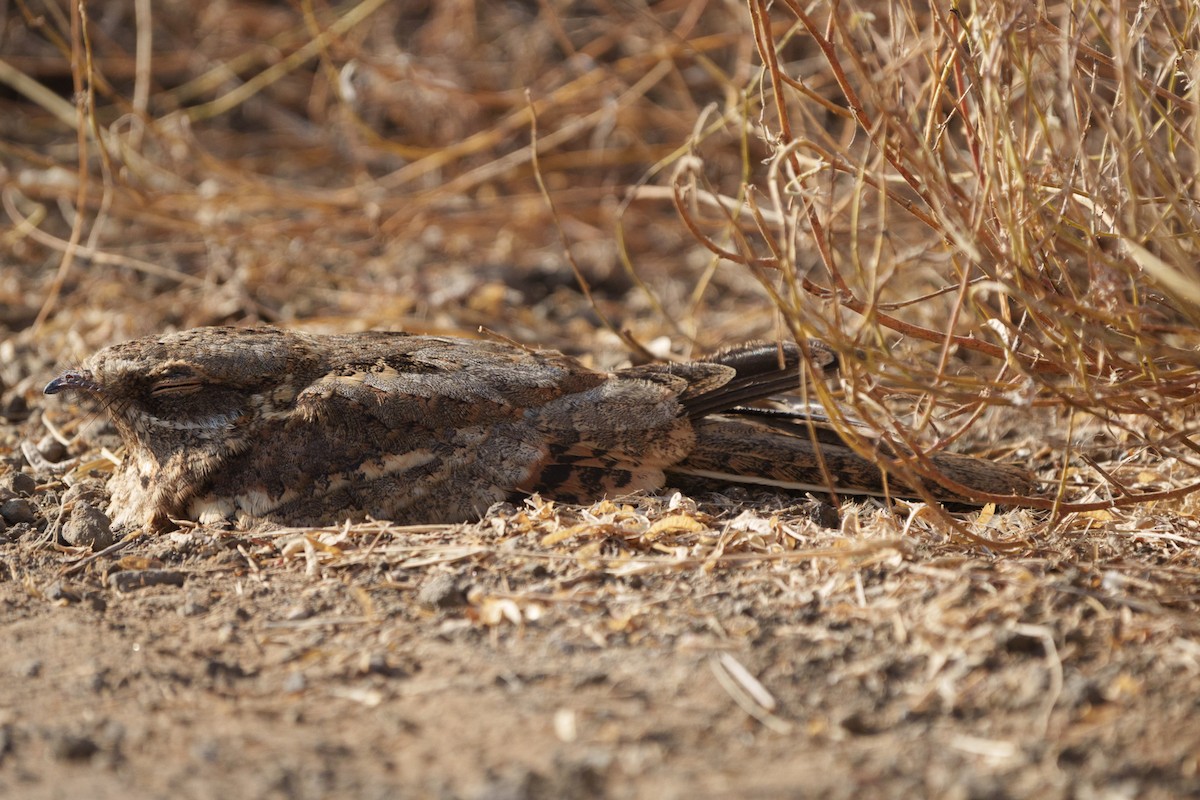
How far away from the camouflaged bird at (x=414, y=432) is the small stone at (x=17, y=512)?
0.23m

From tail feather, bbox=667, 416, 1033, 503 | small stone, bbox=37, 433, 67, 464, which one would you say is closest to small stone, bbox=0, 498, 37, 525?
small stone, bbox=37, 433, 67, 464

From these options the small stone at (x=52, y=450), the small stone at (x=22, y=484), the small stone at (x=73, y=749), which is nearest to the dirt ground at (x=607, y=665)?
the small stone at (x=73, y=749)

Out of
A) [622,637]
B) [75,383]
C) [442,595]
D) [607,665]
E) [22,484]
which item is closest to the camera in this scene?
[607,665]

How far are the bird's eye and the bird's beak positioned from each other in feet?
0.55

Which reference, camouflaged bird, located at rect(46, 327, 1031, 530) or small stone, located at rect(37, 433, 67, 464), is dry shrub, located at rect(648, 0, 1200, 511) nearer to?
camouflaged bird, located at rect(46, 327, 1031, 530)

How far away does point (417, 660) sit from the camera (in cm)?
233

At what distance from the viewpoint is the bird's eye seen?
3.09 m

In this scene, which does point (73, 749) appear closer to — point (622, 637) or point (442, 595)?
point (442, 595)

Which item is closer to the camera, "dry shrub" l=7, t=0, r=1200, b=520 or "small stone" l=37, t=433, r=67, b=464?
"dry shrub" l=7, t=0, r=1200, b=520

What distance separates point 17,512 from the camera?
3.21 m

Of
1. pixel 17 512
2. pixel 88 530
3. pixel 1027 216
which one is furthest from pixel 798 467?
pixel 17 512

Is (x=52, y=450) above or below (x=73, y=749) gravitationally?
below

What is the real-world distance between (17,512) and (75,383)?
0.42m

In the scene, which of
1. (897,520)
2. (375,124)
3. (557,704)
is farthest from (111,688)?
(375,124)
